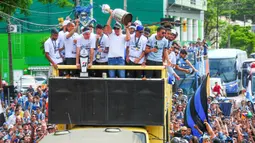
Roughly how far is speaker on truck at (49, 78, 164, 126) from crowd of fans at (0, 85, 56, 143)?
7.10ft

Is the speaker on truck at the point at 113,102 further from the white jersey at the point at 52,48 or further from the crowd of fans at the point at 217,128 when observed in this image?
the white jersey at the point at 52,48

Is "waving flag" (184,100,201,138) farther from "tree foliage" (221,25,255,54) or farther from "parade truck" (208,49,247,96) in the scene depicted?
"tree foliage" (221,25,255,54)

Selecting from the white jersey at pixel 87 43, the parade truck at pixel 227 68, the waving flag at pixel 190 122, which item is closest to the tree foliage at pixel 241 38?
the parade truck at pixel 227 68

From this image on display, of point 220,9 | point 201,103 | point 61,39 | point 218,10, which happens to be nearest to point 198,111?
point 201,103

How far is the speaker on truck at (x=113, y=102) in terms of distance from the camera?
11.5 meters

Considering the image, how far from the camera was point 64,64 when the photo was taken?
1311cm

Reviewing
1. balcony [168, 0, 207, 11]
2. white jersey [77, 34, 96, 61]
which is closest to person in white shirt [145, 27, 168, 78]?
white jersey [77, 34, 96, 61]

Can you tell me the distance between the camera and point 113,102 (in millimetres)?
11500

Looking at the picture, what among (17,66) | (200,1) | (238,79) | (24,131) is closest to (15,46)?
(17,66)

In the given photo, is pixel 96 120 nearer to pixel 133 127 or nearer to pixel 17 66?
pixel 133 127

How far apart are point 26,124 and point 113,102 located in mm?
7928

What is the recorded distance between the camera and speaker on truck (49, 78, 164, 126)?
11453 mm

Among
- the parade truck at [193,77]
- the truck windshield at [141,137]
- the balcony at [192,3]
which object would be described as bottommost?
the truck windshield at [141,137]

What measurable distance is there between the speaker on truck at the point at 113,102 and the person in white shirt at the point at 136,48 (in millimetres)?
1410
